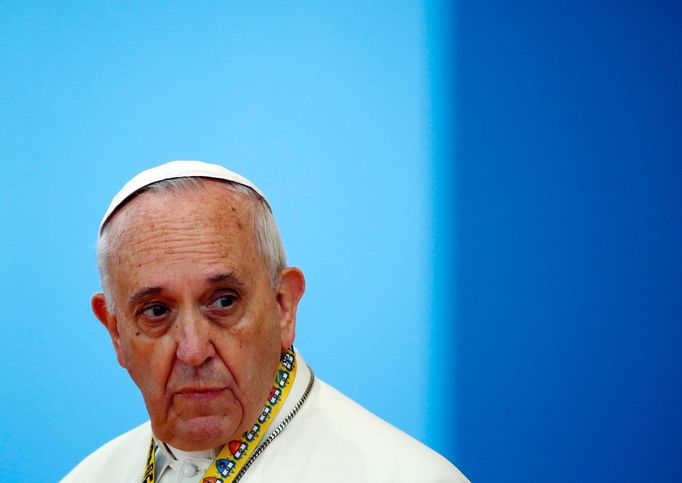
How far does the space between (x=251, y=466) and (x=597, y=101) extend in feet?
6.06

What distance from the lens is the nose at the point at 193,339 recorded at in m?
1.68

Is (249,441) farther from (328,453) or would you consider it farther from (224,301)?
(224,301)

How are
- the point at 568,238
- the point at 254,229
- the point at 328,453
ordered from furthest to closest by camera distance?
the point at 568,238 < the point at 328,453 < the point at 254,229

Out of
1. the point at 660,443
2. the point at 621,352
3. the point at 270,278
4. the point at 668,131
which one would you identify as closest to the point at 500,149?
the point at 668,131

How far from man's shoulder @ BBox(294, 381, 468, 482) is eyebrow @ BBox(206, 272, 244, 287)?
42 centimetres

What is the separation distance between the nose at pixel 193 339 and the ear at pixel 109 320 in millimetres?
236

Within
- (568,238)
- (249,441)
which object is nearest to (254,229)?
(249,441)

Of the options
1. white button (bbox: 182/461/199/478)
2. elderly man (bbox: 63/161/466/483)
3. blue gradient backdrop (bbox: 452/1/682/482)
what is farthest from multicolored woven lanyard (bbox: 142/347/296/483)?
blue gradient backdrop (bbox: 452/1/682/482)

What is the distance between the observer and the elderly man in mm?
1719

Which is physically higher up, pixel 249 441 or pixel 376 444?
pixel 376 444

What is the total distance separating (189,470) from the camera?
6.50ft

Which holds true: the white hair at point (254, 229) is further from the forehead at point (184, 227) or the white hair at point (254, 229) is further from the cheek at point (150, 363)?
the cheek at point (150, 363)

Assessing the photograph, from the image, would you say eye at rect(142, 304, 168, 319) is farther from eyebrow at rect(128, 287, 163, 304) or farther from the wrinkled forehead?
the wrinkled forehead

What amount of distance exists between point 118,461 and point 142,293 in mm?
748
